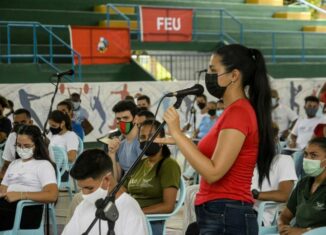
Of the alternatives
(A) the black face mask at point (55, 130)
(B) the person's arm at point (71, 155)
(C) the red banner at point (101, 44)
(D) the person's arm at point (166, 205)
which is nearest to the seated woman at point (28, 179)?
(D) the person's arm at point (166, 205)

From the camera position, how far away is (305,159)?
19.5 ft

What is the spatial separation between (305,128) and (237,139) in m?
8.12

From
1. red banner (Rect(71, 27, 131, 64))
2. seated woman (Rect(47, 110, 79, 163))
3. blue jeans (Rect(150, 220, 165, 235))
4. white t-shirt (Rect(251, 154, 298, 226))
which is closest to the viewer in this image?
blue jeans (Rect(150, 220, 165, 235))

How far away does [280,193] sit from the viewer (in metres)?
6.78

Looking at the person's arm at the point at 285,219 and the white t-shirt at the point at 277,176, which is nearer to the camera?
the person's arm at the point at 285,219

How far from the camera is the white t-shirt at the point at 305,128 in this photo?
1161cm

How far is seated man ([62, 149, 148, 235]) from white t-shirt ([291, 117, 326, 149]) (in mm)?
7685

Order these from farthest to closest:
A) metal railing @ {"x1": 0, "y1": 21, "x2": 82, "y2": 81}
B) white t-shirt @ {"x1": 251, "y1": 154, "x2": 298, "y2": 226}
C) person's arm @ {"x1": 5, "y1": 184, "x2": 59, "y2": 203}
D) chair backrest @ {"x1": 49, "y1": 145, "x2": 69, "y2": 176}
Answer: metal railing @ {"x1": 0, "y1": 21, "x2": 82, "y2": 81}
chair backrest @ {"x1": 49, "y1": 145, "x2": 69, "y2": 176}
white t-shirt @ {"x1": 251, "y1": 154, "x2": 298, "y2": 226}
person's arm @ {"x1": 5, "y1": 184, "x2": 59, "y2": 203}

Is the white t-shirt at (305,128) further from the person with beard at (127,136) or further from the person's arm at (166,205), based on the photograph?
the person's arm at (166,205)

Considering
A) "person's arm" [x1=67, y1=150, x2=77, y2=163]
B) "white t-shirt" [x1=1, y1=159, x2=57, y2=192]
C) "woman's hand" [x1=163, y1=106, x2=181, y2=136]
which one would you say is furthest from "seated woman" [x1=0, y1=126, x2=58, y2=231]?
"person's arm" [x1=67, y1=150, x2=77, y2=163]

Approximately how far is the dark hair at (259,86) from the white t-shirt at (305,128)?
7.80m

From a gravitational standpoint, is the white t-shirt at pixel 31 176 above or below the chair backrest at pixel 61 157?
above

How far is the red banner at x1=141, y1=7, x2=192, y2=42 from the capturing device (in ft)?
67.4

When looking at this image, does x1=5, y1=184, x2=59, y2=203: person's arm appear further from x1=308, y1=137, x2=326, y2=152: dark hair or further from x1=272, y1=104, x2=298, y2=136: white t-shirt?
x1=272, y1=104, x2=298, y2=136: white t-shirt
